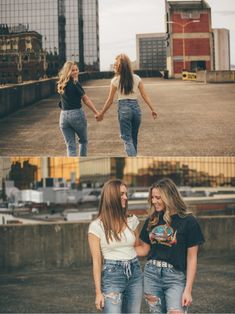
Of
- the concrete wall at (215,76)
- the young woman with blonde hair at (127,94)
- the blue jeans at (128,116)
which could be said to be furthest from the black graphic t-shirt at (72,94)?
the concrete wall at (215,76)

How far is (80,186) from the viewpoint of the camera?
28375 mm

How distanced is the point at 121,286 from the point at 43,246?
835 cm

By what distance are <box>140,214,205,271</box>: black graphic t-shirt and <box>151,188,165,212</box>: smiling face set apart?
0.09 metres

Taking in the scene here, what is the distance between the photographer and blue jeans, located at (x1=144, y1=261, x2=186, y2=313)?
13.1ft

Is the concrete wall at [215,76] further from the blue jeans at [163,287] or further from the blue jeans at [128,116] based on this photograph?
the blue jeans at [163,287]

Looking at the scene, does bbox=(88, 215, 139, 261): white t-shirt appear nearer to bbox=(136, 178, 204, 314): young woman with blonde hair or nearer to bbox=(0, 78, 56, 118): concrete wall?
bbox=(136, 178, 204, 314): young woman with blonde hair

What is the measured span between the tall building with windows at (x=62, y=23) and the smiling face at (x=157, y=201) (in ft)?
16.2

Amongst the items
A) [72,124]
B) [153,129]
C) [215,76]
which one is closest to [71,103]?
[72,124]

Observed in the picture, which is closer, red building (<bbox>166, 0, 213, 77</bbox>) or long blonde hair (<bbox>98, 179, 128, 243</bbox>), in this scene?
long blonde hair (<bbox>98, 179, 128, 243</bbox>)

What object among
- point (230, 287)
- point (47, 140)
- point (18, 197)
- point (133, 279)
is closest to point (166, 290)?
point (133, 279)

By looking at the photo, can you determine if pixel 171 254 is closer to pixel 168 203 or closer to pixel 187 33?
pixel 168 203

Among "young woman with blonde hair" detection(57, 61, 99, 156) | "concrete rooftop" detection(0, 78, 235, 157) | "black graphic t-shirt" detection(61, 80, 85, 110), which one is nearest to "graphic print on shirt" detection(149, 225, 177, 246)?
"young woman with blonde hair" detection(57, 61, 99, 156)

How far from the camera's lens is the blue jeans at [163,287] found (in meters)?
4.00

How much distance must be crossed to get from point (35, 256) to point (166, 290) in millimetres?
8486
